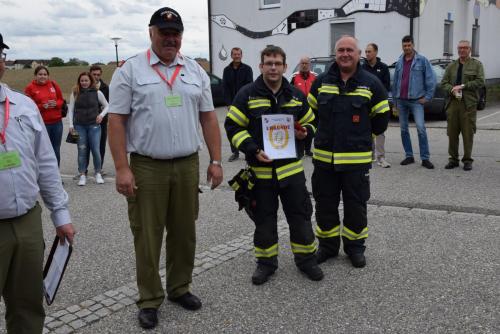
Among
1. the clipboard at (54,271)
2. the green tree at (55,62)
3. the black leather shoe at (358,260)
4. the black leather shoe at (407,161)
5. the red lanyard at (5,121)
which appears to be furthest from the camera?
the green tree at (55,62)

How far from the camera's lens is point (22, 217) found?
8.46ft

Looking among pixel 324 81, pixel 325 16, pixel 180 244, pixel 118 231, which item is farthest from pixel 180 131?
pixel 325 16

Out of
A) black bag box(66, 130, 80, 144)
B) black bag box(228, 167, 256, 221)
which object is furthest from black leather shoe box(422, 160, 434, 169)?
black bag box(66, 130, 80, 144)

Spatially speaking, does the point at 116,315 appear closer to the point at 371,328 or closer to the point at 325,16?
the point at 371,328

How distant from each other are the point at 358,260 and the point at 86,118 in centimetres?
527

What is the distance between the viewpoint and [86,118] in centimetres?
827

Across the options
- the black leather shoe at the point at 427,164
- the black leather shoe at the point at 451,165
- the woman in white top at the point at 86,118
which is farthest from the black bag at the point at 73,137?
the black leather shoe at the point at 451,165

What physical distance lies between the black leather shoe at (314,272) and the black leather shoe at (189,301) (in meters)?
0.94

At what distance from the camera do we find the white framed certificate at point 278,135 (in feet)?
13.7

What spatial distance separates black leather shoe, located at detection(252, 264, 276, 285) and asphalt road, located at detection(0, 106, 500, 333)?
6cm

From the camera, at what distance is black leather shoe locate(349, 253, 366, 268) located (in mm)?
4525

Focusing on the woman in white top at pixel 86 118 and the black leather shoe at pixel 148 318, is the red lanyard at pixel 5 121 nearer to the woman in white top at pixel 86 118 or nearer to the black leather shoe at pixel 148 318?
the black leather shoe at pixel 148 318

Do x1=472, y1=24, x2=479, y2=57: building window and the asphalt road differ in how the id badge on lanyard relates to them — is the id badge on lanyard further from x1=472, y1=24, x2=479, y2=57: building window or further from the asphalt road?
x1=472, y1=24, x2=479, y2=57: building window

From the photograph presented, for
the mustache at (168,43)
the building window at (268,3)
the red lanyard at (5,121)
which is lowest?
the red lanyard at (5,121)
